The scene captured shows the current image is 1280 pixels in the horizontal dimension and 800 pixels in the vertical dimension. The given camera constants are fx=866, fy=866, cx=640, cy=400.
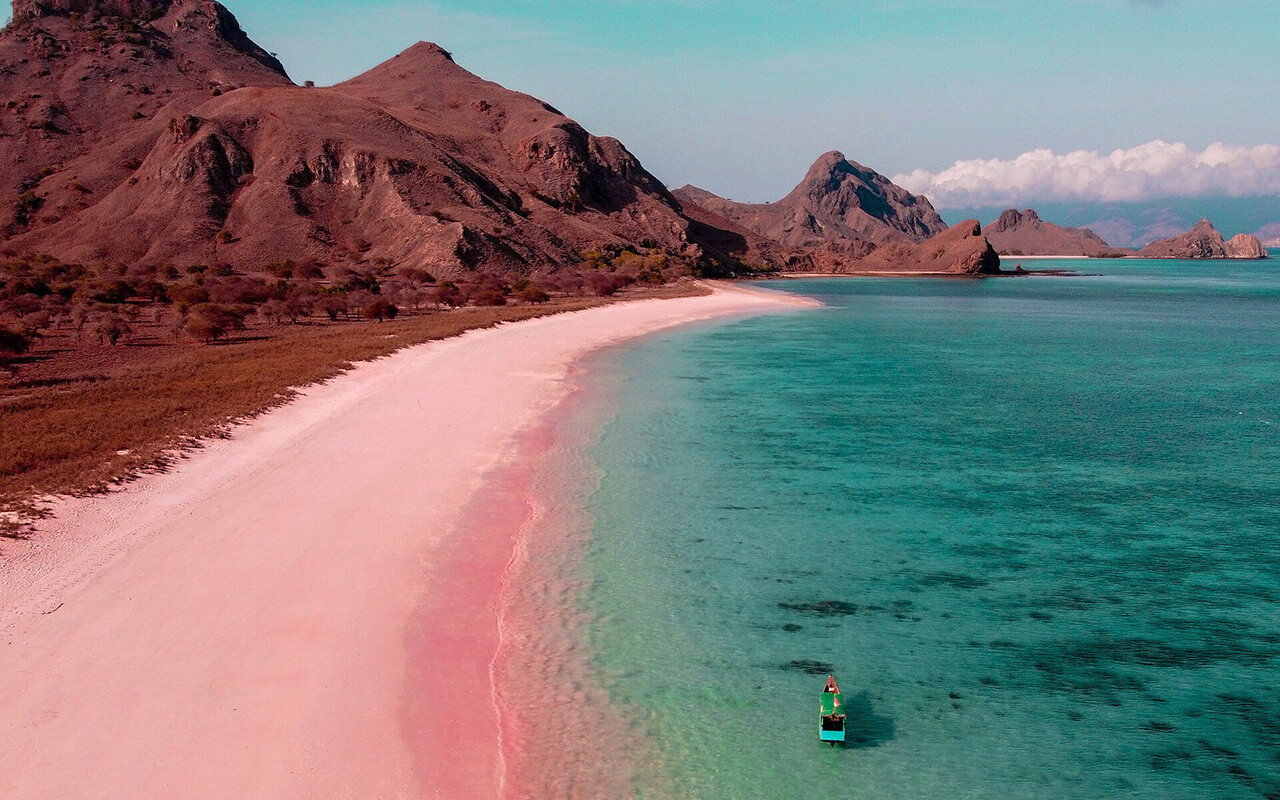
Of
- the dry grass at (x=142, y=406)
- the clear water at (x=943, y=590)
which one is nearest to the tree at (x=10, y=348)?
the dry grass at (x=142, y=406)

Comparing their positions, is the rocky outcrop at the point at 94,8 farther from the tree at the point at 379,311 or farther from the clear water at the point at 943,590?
the clear water at the point at 943,590

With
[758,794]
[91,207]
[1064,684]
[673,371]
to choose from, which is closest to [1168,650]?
[1064,684]

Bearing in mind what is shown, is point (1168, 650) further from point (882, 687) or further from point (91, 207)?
point (91, 207)

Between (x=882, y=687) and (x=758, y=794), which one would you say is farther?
(x=882, y=687)

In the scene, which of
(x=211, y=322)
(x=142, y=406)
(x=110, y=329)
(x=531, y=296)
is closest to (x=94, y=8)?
(x=531, y=296)

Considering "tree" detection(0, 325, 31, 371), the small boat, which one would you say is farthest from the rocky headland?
the small boat

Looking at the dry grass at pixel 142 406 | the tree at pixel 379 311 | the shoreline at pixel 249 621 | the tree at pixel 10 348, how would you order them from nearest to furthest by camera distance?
the shoreline at pixel 249 621 < the dry grass at pixel 142 406 < the tree at pixel 10 348 < the tree at pixel 379 311
